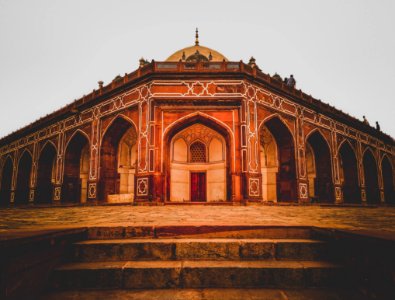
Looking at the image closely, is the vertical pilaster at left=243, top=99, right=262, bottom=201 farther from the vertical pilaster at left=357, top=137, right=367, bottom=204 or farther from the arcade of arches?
the vertical pilaster at left=357, top=137, right=367, bottom=204

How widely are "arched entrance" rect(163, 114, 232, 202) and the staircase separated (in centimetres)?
1162

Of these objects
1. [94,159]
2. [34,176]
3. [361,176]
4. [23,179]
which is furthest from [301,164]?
[23,179]

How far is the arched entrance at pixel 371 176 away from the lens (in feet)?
64.1

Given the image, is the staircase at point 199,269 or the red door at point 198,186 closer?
the staircase at point 199,269

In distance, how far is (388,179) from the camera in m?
22.1

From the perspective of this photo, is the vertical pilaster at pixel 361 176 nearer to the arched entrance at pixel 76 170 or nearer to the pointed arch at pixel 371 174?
the pointed arch at pixel 371 174

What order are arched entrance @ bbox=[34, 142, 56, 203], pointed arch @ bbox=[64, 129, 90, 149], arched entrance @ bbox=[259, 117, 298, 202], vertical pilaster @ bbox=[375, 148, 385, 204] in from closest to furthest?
1. arched entrance @ bbox=[259, 117, 298, 202]
2. pointed arch @ bbox=[64, 129, 90, 149]
3. arched entrance @ bbox=[34, 142, 56, 203]
4. vertical pilaster @ bbox=[375, 148, 385, 204]

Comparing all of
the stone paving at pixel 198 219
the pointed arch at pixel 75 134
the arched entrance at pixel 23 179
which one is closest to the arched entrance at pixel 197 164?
the pointed arch at pixel 75 134

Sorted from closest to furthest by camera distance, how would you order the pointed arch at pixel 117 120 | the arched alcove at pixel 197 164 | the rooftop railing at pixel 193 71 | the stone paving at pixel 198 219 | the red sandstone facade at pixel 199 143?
the stone paving at pixel 198 219, the red sandstone facade at pixel 199 143, the rooftop railing at pixel 193 71, the pointed arch at pixel 117 120, the arched alcove at pixel 197 164

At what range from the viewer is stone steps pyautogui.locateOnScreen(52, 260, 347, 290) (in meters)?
2.02

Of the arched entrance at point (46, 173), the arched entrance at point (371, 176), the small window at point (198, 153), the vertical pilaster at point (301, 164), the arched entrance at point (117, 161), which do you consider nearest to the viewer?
the vertical pilaster at point (301, 164)

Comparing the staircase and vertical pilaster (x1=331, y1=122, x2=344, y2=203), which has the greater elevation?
vertical pilaster (x1=331, y1=122, x2=344, y2=203)

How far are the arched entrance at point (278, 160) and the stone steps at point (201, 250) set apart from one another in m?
11.6

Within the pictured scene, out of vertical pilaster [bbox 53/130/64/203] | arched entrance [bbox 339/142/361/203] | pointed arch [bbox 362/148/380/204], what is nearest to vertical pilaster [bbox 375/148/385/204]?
pointed arch [bbox 362/148/380/204]
